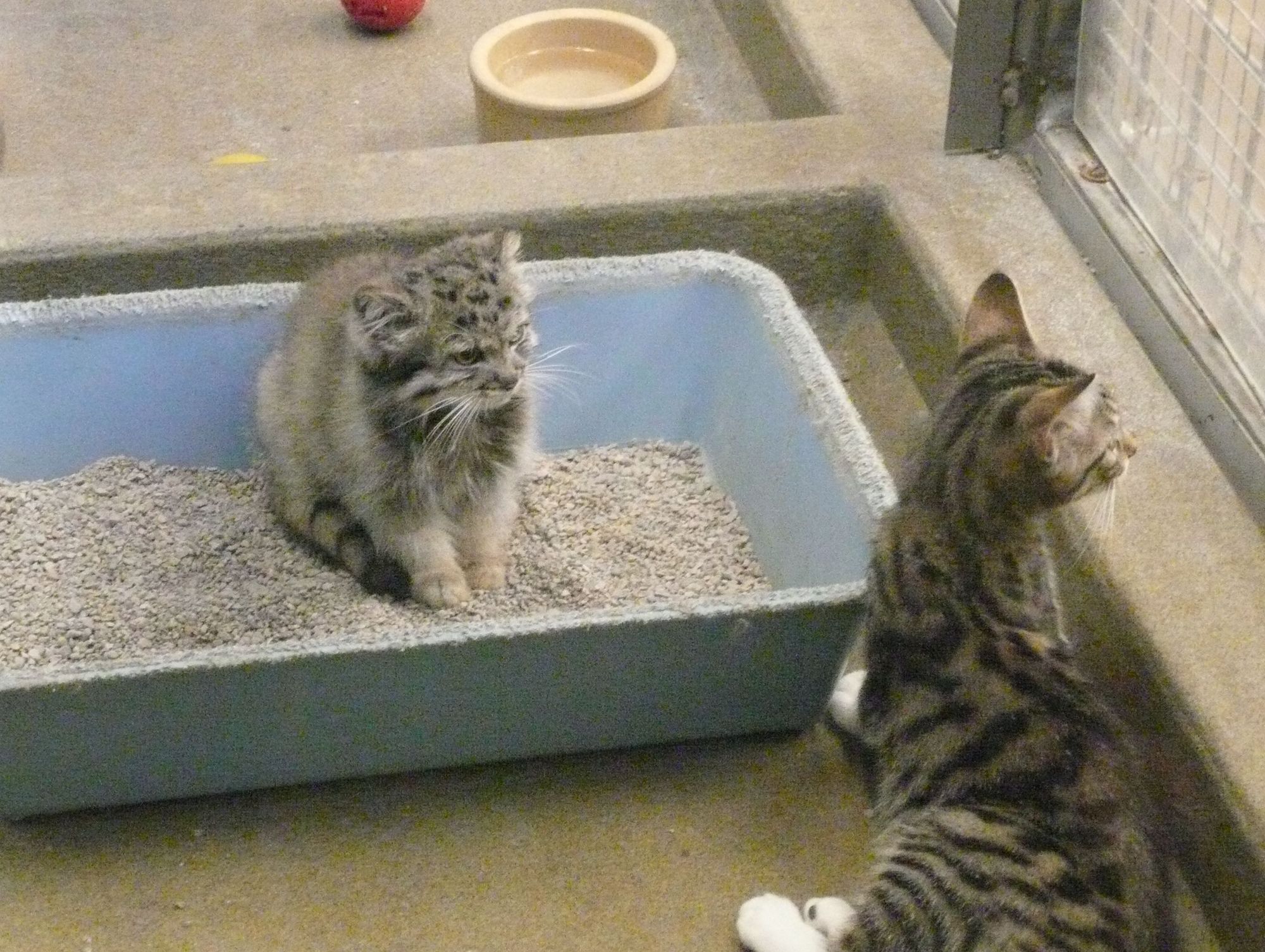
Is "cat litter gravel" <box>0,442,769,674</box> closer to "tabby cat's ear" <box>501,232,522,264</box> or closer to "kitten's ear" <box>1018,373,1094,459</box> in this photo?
"tabby cat's ear" <box>501,232,522,264</box>

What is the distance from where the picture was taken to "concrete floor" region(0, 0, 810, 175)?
3207 mm

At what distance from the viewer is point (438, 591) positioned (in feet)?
6.43

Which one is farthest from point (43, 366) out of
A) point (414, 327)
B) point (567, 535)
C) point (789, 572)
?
point (789, 572)

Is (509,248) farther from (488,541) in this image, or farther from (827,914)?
(827,914)

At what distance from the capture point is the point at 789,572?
2.02 metres

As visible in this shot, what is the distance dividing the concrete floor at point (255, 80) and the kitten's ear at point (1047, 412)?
1871 millimetres

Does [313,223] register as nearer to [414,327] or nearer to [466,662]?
[414,327]

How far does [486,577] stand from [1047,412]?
894 millimetres

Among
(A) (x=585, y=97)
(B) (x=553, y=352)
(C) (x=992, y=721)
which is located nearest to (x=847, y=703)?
(C) (x=992, y=721)

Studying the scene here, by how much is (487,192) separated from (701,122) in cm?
103

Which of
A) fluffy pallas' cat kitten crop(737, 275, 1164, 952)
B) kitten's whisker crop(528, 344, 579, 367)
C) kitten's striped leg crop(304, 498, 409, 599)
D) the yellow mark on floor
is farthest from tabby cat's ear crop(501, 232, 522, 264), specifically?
the yellow mark on floor

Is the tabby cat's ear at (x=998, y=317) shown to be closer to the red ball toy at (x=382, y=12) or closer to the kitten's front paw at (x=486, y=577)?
the kitten's front paw at (x=486, y=577)

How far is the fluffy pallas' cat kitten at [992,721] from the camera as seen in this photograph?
1.41 m

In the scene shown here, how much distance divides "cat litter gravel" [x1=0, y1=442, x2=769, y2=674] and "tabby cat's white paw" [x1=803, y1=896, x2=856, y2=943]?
501 mm
